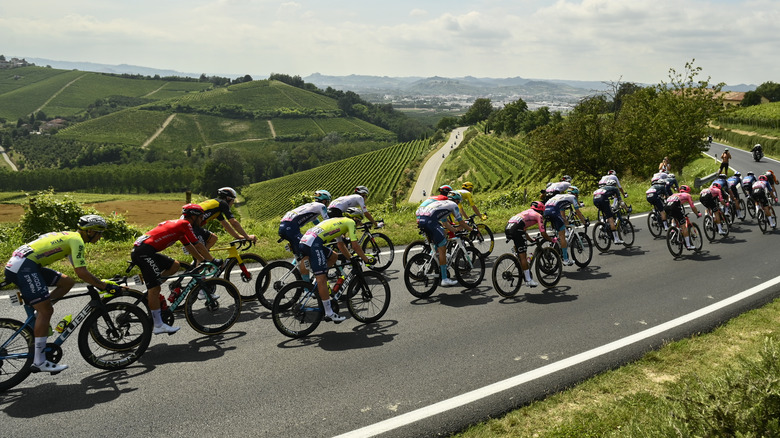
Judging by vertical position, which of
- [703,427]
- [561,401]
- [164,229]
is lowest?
[561,401]

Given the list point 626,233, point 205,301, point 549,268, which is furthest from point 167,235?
point 626,233

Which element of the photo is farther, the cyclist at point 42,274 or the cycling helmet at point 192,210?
the cycling helmet at point 192,210

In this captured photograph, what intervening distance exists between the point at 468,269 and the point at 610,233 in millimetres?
5950

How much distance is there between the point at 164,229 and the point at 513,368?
6.06 meters

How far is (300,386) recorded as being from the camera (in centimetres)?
650

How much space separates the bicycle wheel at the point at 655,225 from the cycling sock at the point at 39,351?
55.1 ft

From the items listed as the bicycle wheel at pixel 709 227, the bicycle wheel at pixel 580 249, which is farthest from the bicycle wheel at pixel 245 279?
the bicycle wheel at pixel 709 227

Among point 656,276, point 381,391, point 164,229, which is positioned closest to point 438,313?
point 381,391

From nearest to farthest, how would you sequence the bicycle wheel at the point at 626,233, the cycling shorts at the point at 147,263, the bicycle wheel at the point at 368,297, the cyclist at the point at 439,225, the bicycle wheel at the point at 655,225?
the cycling shorts at the point at 147,263 < the bicycle wheel at the point at 368,297 < the cyclist at the point at 439,225 < the bicycle wheel at the point at 626,233 < the bicycle wheel at the point at 655,225

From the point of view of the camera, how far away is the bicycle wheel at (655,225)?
16.1 meters

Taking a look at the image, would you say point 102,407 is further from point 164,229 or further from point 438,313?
point 438,313

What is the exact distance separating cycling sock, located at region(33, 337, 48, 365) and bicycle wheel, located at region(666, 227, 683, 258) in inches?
574

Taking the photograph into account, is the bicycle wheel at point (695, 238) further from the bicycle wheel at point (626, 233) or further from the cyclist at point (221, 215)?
the cyclist at point (221, 215)

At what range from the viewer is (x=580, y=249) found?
40.2 ft
